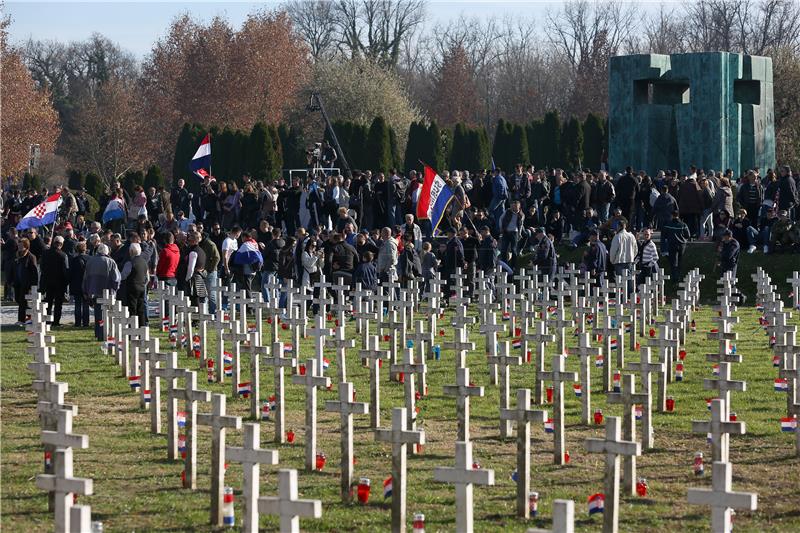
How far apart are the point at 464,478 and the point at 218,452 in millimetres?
2598

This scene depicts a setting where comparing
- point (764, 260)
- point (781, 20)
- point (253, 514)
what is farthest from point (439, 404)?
point (781, 20)

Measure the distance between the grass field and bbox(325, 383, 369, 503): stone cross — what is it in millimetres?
165

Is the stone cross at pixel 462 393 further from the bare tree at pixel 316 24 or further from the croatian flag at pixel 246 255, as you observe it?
the bare tree at pixel 316 24

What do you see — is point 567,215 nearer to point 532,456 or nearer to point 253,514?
point 532,456

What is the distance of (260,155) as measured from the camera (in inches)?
2058

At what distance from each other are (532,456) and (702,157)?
2963 cm

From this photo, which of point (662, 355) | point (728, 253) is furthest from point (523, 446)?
point (728, 253)

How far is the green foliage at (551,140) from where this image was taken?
58375 millimetres

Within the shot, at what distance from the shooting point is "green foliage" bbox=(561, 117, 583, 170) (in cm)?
5703

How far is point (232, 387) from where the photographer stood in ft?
63.0

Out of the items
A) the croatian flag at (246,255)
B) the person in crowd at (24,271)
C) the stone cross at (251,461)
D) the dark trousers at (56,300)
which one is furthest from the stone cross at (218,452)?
the person in crowd at (24,271)

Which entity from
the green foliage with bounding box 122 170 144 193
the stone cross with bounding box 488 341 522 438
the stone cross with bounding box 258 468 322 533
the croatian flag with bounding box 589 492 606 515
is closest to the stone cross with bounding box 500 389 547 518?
the croatian flag with bounding box 589 492 606 515

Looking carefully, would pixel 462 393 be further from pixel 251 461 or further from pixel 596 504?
pixel 251 461

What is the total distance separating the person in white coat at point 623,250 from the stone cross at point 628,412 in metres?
15.3
